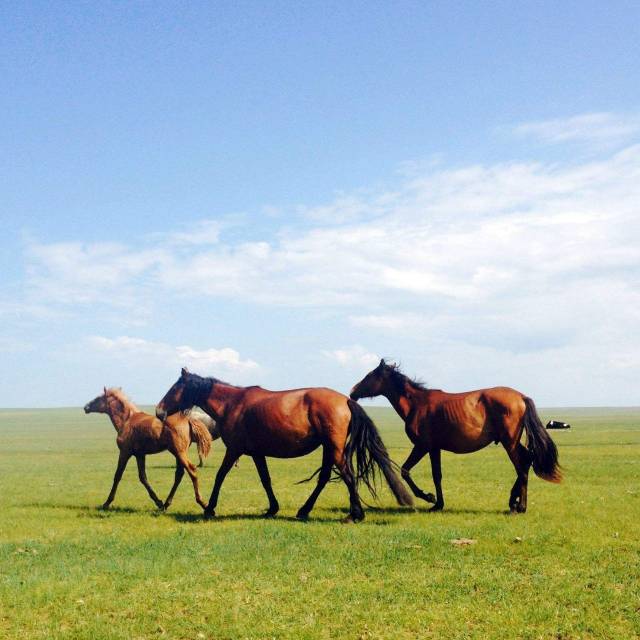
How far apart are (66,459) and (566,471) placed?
24803mm

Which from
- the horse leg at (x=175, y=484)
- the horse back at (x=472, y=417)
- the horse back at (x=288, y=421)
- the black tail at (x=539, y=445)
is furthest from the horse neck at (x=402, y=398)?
the horse leg at (x=175, y=484)

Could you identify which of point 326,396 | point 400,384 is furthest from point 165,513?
point 400,384

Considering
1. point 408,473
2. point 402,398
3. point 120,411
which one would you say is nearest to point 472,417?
point 402,398

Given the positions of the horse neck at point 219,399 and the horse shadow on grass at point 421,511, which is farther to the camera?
the horse neck at point 219,399

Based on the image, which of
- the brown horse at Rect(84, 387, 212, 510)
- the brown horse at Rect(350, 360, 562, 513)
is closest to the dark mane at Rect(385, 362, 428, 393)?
the brown horse at Rect(350, 360, 562, 513)

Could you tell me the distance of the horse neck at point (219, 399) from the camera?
13.9m

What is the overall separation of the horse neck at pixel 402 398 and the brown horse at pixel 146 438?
15.7ft

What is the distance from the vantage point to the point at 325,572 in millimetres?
8961

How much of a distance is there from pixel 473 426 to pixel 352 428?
282cm

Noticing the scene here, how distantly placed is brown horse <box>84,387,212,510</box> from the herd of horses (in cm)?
3

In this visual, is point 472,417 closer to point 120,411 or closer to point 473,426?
point 473,426

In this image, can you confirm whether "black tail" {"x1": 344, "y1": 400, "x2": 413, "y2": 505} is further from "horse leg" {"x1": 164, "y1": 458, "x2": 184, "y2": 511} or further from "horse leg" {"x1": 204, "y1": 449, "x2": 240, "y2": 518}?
"horse leg" {"x1": 164, "y1": 458, "x2": 184, "y2": 511}

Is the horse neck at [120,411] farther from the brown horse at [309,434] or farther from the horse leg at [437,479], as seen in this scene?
the horse leg at [437,479]

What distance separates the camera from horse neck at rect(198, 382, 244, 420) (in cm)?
1386
